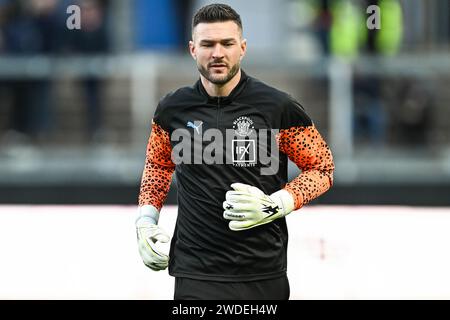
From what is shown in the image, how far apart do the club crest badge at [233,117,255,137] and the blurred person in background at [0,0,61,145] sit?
7.97 metres

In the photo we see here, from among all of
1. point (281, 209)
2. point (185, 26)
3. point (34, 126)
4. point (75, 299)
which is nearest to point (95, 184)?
point (34, 126)

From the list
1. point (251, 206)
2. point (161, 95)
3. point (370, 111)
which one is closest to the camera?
point (251, 206)

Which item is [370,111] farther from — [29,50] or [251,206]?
[251,206]

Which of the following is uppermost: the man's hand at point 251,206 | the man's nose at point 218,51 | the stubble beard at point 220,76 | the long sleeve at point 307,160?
the man's nose at point 218,51

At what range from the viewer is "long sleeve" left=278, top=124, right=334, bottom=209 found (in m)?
5.38

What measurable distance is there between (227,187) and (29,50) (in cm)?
852

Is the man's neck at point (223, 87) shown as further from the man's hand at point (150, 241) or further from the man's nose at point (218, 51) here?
the man's hand at point (150, 241)

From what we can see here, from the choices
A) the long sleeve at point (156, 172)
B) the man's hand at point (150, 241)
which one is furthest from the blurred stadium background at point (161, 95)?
the man's hand at point (150, 241)

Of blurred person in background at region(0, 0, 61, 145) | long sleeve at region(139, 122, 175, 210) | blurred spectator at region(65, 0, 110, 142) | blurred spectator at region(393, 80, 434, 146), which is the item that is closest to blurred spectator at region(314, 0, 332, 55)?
blurred spectator at region(393, 80, 434, 146)

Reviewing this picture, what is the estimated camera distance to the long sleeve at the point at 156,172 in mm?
5598

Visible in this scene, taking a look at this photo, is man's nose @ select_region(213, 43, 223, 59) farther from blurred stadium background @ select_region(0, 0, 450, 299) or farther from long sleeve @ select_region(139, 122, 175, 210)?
blurred stadium background @ select_region(0, 0, 450, 299)

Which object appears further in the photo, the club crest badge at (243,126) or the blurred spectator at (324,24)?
the blurred spectator at (324,24)

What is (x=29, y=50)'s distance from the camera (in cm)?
1347

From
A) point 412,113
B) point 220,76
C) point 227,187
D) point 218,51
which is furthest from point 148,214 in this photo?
point 412,113
